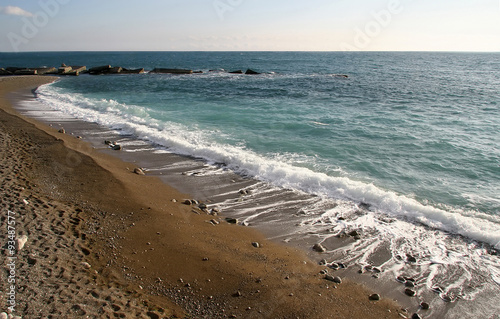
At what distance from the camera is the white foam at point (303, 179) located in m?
7.34

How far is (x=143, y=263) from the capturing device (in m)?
5.49

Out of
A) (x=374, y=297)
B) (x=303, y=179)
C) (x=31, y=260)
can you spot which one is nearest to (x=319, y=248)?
(x=374, y=297)

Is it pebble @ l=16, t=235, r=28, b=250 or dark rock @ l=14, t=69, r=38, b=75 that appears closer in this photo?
pebble @ l=16, t=235, r=28, b=250

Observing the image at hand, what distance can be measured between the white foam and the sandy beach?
302cm

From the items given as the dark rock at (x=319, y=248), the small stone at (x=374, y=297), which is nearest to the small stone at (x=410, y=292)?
the small stone at (x=374, y=297)

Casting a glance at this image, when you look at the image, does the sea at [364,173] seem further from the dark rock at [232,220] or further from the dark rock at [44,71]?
the dark rock at [44,71]

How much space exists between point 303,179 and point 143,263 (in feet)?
18.4

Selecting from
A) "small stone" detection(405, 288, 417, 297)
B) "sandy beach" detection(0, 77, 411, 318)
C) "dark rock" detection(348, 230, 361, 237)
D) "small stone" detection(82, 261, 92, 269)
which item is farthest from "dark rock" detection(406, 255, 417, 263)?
"small stone" detection(82, 261, 92, 269)

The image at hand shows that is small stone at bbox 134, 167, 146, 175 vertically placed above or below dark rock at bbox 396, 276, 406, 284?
above

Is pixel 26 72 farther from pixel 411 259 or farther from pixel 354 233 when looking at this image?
pixel 411 259

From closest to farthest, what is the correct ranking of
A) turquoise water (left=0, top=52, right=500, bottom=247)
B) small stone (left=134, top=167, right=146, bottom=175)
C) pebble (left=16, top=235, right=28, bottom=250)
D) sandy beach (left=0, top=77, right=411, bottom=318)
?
sandy beach (left=0, top=77, right=411, bottom=318)
pebble (left=16, top=235, right=28, bottom=250)
turquoise water (left=0, top=52, right=500, bottom=247)
small stone (left=134, top=167, right=146, bottom=175)

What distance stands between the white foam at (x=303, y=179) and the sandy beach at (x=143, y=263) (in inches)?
119

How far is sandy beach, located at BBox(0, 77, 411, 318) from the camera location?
14.4ft

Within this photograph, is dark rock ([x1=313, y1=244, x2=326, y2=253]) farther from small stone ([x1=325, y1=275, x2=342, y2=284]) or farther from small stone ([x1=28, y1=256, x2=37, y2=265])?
small stone ([x1=28, y1=256, x2=37, y2=265])
